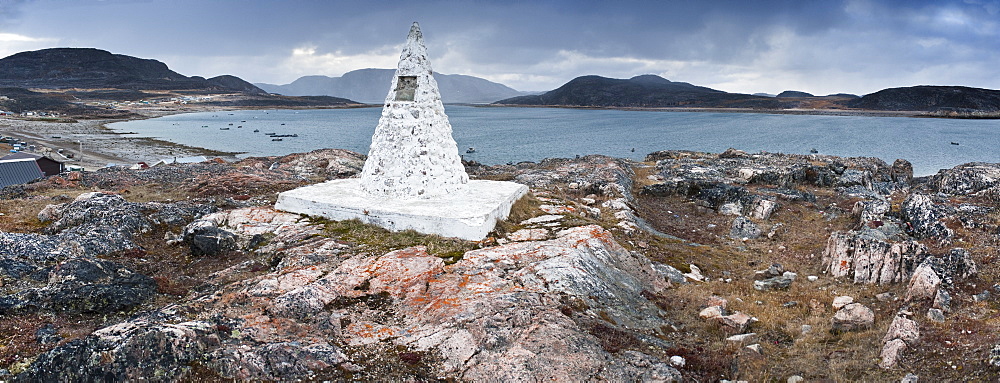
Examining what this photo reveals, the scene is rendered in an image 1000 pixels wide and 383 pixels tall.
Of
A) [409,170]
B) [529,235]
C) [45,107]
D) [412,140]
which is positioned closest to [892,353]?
[529,235]

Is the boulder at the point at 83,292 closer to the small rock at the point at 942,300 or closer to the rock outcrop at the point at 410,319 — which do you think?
the rock outcrop at the point at 410,319

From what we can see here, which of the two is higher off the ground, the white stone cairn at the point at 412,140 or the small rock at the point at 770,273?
the white stone cairn at the point at 412,140

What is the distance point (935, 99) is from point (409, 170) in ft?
740

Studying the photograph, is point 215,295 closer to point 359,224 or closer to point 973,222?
point 359,224

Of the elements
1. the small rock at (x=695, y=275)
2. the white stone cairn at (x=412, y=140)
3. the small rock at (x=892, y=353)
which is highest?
the white stone cairn at (x=412, y=140)

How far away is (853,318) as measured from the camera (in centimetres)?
1062

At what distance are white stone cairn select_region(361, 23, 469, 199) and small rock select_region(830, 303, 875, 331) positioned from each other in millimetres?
10952

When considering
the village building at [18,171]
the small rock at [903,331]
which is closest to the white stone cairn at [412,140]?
the small rock at [903,331]

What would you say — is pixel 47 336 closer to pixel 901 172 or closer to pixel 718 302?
pixel 718 302

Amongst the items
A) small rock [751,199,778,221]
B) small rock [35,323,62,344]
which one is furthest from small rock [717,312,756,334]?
small rock [751,199,778,221]

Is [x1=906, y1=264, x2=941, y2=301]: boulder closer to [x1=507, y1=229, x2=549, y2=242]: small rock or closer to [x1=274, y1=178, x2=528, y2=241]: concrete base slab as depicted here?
[x1=507, y1=229, x2=549, y2=242]: small rock

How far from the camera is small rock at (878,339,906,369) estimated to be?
334 inches

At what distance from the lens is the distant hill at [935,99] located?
167 metres

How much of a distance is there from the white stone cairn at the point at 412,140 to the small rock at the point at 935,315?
40.4 ft
